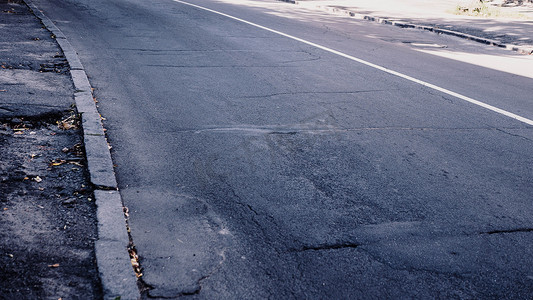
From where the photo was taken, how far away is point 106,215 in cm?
361

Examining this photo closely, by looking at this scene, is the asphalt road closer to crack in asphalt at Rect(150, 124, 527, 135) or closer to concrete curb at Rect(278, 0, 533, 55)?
crack in asphalt at Rect(150, 124, 527, 135)

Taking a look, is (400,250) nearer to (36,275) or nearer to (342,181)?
(342,181)

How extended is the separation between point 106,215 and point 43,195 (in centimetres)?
64

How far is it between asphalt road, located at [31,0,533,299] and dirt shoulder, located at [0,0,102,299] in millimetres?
377

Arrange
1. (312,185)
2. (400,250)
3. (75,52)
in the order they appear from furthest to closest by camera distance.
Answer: (75,52) → (312,185) → (400,250)

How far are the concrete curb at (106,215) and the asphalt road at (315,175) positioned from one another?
0.13 meters

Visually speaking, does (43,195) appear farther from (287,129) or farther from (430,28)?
(430,28)

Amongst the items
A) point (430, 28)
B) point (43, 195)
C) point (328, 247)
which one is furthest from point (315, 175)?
point (430, 28)

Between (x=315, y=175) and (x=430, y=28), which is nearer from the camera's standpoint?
(x=315, y=175)

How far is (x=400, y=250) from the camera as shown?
11.5 ft

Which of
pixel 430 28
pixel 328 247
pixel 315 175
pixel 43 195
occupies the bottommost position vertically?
pixel 328 247

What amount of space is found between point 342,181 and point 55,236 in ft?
8.23

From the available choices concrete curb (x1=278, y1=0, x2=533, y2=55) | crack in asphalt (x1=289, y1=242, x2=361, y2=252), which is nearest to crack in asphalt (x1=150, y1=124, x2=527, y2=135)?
crack in asphalt (x1=289, y1=242, x2=361, y2=252)

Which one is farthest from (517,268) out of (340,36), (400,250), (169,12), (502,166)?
(169,12)
